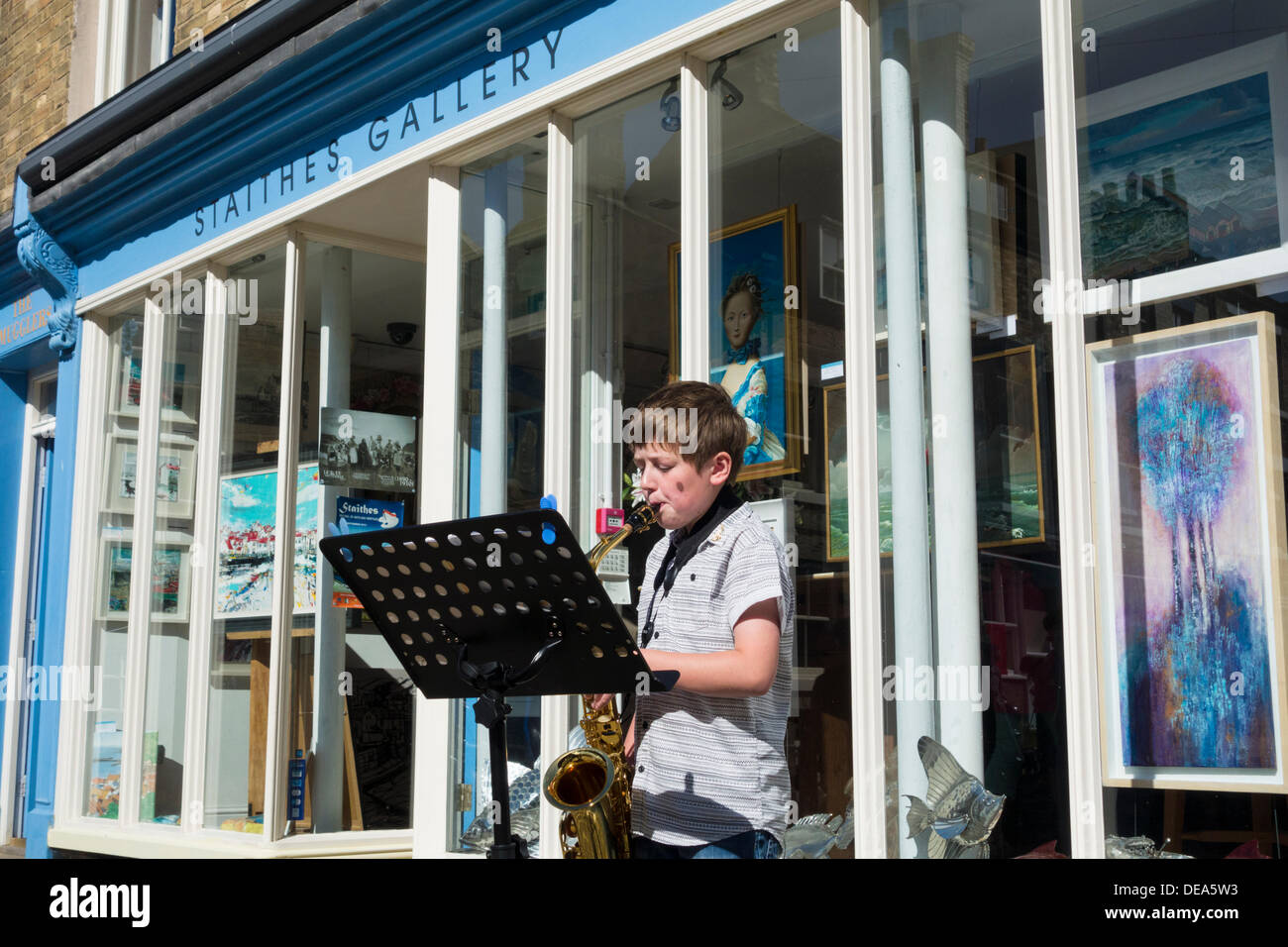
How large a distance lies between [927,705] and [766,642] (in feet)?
4.16

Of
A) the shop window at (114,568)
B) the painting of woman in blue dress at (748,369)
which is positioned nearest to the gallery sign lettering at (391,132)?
the shop window at (114,568)

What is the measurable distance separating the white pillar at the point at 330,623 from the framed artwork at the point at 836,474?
343 cm

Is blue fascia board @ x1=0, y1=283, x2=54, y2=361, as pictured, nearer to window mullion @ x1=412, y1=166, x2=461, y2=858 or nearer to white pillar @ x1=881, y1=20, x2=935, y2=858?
window mullion @ x1=412, y1=166, x2=461, y2=858

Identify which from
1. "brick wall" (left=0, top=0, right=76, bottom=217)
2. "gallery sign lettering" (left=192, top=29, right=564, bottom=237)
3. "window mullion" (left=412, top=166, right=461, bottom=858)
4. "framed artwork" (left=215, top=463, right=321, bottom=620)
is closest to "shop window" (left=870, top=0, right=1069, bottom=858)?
"gallery sign lettering" (left=192, top=29, right=564, bottom=237)

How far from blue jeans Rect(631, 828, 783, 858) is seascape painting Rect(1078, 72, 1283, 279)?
189cm

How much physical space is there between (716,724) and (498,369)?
3.14 m

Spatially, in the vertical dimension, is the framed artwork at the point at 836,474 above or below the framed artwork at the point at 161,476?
below

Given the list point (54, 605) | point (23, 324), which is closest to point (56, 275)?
point (23, 324)

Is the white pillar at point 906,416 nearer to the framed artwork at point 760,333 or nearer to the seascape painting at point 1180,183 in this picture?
the framed artwork at point 760,333

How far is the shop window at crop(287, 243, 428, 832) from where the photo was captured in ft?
22.7

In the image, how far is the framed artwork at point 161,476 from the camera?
760cm

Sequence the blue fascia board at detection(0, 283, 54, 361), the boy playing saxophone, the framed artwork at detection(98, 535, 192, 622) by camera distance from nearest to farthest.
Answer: the boy playing saxophone, the framed artwork at detection(98, 535, 192, 622), the blue fascia board at detection(0, 283, 54, 361)

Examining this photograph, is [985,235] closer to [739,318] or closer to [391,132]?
[739,318]
